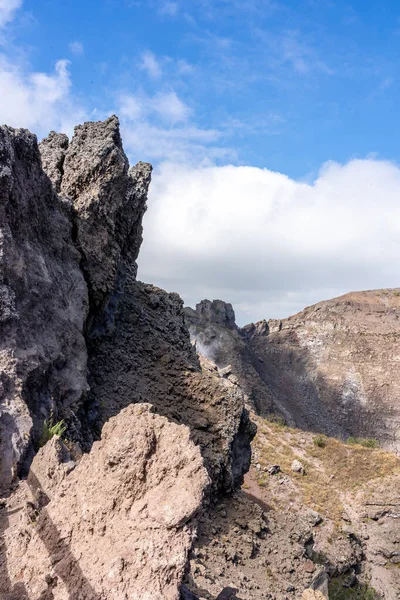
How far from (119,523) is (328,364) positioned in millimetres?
50749

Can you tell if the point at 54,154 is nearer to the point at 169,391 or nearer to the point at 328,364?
the point at 169,391

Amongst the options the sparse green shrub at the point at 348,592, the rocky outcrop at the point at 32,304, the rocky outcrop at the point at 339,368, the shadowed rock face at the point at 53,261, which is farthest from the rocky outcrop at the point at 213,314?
the rocky outcrop at the point at 32,304

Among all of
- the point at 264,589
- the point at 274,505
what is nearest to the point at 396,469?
the point at 274,505

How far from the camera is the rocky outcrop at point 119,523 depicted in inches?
125

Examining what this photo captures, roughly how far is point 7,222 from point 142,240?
7174 mm

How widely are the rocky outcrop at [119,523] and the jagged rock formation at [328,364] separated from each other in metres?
36.8

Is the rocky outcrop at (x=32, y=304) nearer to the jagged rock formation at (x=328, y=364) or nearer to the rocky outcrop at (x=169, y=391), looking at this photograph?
the rocky outcrop at (x=169, y=391)

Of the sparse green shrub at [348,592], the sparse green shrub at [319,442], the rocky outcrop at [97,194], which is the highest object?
the rocky outcrop at [97,194]

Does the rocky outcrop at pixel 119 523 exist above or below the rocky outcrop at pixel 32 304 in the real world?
below

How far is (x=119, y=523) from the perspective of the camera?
3.57 metres

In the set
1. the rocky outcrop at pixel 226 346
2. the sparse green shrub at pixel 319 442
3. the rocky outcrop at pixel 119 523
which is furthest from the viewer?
the rocky outcrop at pixel 226 346

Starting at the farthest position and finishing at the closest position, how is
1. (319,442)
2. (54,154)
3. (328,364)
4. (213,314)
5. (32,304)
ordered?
(213,314), (328,364), (319,442), (54,154), (32,304)

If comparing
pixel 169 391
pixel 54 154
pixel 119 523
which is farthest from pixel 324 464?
pixel 119 523

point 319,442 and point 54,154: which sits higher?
point 54,154
